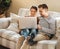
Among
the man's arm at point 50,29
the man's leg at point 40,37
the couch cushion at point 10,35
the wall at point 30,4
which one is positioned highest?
the wall at point 30,4

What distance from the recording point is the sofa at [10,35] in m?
3.01

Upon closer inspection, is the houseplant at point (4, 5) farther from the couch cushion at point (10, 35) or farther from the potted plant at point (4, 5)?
the couch cushion at point (10, 35)

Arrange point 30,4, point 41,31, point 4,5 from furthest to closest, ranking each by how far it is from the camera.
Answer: point 4,5
point 30,4
point 41,31

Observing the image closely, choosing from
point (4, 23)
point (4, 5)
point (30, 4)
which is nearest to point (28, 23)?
point (4, 23)

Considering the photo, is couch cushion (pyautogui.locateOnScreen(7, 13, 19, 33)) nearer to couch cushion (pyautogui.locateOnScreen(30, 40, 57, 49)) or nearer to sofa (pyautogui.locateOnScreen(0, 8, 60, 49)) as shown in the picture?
sofa (pyautogui.locateOnScreen(0, 8, 60, 49))

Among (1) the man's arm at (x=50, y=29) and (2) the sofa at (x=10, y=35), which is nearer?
(1) the man's arm at (x=50, y=29)

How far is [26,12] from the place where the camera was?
12.2ft

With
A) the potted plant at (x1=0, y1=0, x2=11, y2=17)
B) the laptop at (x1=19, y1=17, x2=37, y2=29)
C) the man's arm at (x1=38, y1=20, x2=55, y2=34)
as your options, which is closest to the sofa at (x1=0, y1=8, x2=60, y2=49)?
the man's arm at (x1=38, y1=20, x2=55, y2=34)

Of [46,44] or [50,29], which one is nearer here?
[46,44]

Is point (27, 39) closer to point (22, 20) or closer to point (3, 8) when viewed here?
point (22, 20)

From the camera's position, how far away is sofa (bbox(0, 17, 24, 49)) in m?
3.01

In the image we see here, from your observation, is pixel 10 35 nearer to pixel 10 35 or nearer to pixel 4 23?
pixel 10 35

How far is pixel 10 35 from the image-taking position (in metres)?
3.16

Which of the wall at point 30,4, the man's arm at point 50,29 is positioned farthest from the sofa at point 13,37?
the wall at point 30,4
